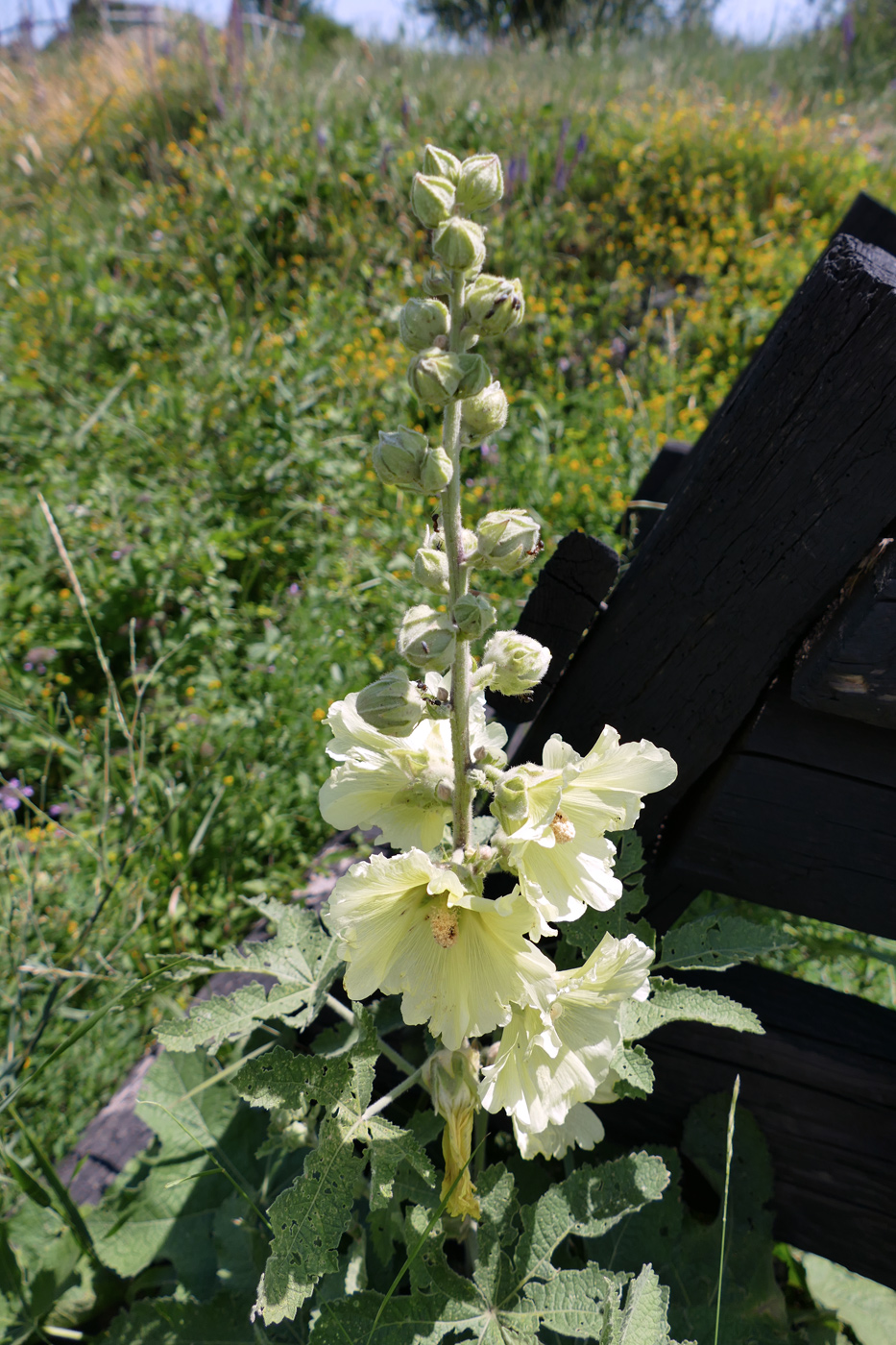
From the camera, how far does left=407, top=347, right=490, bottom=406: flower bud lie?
93 centimetres

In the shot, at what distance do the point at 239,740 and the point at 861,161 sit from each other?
21.9ft

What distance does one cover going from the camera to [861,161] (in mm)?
6012

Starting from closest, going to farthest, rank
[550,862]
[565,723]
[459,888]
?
[459,888], [550,862], [565,723]

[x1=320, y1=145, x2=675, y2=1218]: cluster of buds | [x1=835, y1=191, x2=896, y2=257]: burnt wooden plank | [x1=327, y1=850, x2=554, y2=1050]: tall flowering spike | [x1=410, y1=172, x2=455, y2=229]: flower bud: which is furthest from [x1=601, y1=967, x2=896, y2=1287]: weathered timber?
[x1=835, y1=191, x2=896, y2=257]: burnt wooden plank

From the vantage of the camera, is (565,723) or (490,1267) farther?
(565,723)

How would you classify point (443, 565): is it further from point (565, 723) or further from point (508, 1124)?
point (508, 1124)

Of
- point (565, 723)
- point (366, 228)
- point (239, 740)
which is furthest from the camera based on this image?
point (366, 228)

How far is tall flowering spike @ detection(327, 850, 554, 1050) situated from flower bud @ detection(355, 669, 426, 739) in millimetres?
175

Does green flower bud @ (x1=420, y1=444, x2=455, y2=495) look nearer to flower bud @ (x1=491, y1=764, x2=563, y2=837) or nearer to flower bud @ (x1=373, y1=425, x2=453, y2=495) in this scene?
flower bud @ (x1=373, y1=425, x2=453, y2=495)

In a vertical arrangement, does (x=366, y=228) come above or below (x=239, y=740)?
above

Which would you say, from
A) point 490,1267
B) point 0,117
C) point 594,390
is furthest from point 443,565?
point 0,117

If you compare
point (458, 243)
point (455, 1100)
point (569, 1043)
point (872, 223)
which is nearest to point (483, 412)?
point (458, 243)

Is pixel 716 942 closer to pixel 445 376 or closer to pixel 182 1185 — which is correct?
pixel 445 376

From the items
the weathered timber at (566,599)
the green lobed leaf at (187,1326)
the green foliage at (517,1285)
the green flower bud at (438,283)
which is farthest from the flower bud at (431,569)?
the green lobed leaf at (187,1326)
